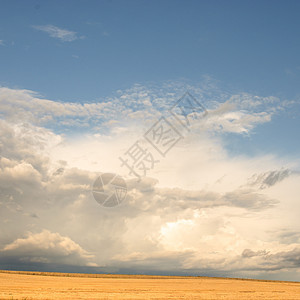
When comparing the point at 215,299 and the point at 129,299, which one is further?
the point at 215,299

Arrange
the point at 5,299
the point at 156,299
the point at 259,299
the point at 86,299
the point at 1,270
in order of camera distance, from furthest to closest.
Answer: the point at 1,270 < the point at 259,299 < the point at 156,299 < the point at 86,299 < the point at 5,299

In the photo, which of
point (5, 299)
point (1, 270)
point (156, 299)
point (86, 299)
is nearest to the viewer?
point (5, 299)

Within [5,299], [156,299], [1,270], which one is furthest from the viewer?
[1,270]

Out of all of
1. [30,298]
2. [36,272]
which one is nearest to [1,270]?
[36,272]

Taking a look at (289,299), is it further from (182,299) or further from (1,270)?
(1,270)

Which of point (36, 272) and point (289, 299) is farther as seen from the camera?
point (36, 272)

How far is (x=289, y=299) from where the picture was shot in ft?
139

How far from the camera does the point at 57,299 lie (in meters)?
32.0

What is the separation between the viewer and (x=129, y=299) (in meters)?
35.1

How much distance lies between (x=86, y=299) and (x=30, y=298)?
16.8ft

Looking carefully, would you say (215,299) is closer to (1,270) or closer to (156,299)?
(156,299)

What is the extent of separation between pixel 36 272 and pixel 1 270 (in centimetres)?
1129

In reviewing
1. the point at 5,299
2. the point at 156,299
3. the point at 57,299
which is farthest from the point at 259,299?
the point at 5,299

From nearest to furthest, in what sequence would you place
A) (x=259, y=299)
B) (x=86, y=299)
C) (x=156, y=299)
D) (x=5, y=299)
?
(x=5, y=299) → (x=86, y=299) → (x=156, y=299) → (x=259, y=299)
